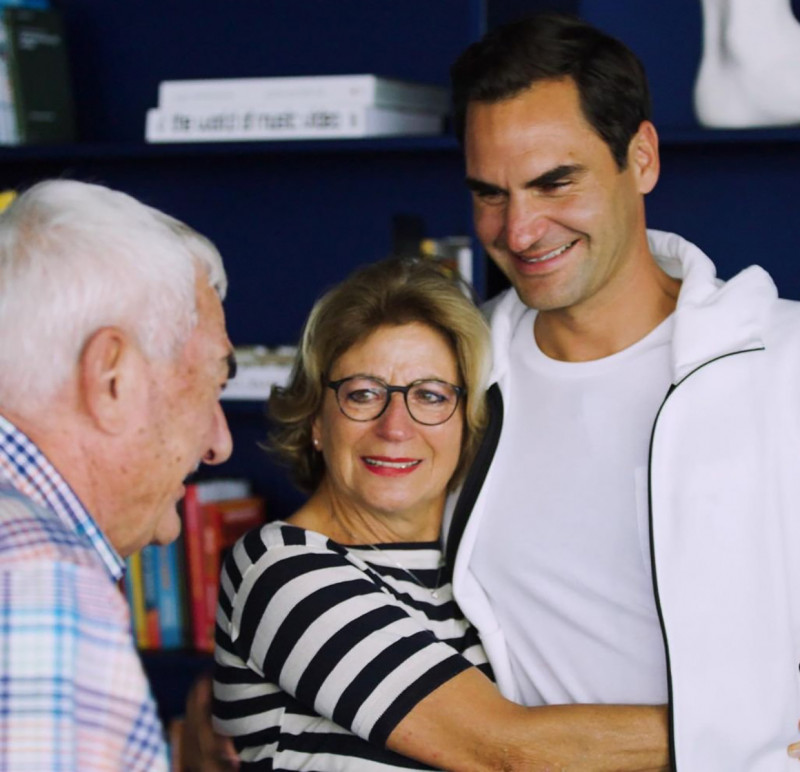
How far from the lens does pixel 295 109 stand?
103 inches

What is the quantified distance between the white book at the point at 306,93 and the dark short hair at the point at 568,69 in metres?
0.61

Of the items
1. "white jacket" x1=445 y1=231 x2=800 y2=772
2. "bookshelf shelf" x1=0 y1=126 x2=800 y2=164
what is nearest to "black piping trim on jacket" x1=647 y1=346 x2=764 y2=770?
"white jacket" x1=445 y1=231 x2=800 y2=772

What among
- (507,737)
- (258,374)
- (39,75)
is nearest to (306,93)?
(258,374)

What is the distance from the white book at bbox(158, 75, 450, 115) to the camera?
2.57 m

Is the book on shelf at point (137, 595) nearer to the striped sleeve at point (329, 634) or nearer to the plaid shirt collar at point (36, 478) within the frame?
the striped sleeve at point (329, 634)

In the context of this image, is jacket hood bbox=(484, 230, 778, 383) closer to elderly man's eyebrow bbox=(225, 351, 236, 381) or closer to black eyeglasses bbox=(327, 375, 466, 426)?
black eyeglasses bbox=(327, 375, 466, 426)

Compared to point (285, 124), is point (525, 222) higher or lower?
lower

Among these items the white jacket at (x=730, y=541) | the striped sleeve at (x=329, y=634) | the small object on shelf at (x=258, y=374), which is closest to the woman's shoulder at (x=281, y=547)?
the striped sleeve at (x=329, y=634)

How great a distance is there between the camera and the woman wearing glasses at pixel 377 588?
165cm

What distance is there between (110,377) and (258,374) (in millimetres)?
1673

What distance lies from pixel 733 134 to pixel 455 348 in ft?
2.80

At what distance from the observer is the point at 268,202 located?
3.08 m

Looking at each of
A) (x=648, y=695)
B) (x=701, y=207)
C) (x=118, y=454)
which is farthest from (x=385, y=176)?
(x=118, y=454)

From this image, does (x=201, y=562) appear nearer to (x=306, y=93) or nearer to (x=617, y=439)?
(x=306, y=93)
